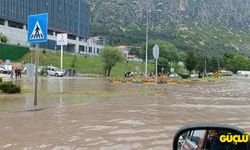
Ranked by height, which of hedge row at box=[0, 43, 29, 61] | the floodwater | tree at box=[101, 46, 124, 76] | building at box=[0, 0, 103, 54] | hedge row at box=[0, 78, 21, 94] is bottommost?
the floodwater

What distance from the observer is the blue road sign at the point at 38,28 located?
19281 mm

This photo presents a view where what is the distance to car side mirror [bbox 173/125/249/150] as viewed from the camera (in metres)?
3.50

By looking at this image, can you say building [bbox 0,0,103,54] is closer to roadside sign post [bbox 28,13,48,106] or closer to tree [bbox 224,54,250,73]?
tree [bbox 224,54,250,73]

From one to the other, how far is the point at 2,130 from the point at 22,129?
539mm

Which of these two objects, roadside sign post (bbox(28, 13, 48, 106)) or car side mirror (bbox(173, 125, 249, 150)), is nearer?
car side mirror (bbox(173, 125, 249, 150))

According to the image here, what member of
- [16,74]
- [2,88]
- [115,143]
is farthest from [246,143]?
[16,74]

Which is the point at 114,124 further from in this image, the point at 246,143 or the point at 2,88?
the point at 2,88

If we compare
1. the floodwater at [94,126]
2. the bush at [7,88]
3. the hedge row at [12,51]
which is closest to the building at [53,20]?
the hedge row at [12,51]

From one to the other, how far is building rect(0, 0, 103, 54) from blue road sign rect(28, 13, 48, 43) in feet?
324

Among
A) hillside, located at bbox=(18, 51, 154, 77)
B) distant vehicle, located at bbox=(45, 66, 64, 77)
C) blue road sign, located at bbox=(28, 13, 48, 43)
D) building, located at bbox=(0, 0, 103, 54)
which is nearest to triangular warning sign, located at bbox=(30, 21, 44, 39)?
blue road sign, located at bbox=(28, 13, 48, 43)

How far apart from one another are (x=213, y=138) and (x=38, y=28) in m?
16.7

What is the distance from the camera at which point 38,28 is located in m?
19.6

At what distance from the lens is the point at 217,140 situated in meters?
3.59

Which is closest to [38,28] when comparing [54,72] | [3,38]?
[54,72]
